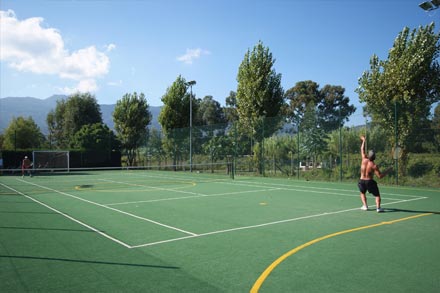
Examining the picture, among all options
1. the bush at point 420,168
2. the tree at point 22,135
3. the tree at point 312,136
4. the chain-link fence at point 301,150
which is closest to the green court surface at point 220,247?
the bush at point 420,168

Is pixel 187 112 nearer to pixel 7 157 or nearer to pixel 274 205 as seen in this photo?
pixel 7 157

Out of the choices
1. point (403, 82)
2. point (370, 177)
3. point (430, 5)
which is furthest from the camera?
point (403, 82)

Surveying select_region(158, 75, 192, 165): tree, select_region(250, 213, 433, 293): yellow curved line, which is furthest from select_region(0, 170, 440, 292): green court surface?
select_region(158, 75, 192, 165): tree

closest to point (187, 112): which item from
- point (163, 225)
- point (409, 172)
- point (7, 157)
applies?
point (7, 157)

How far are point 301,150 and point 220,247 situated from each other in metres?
17.6

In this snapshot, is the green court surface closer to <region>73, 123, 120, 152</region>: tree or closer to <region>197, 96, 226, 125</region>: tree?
<region>73, 123, 120, 152</region>: tree

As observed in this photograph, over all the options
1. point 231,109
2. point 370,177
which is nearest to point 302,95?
point 231,109

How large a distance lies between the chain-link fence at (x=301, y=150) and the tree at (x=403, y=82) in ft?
1.27

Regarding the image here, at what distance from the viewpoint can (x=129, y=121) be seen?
4422 cm

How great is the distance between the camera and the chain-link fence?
1756 centimetres

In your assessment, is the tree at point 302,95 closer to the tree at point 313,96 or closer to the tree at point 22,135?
the tree at point 313,96

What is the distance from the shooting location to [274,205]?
12.2 metres

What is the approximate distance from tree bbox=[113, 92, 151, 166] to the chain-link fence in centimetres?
796

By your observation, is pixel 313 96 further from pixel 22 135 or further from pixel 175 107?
pixel 22 135
